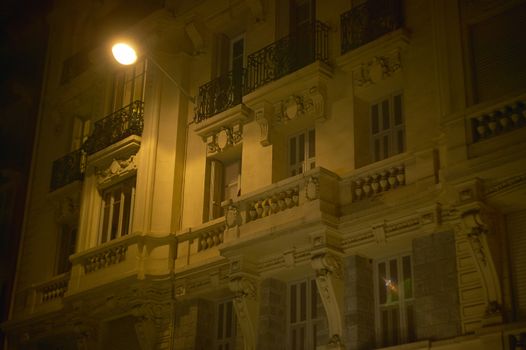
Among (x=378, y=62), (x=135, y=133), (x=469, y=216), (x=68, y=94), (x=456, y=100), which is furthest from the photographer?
(x=68, y=94)

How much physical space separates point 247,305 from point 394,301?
3293mm

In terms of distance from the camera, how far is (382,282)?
16844 millimetres

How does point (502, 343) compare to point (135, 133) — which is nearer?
point (502, 343)

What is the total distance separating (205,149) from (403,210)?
22.2 ft

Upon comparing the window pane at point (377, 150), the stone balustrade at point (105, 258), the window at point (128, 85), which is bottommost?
the stone balustrade at point (105, 258)

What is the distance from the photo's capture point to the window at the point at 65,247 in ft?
82.2

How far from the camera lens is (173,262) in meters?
20.7

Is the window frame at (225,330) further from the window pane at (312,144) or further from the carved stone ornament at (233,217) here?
the window pane at (312,144)

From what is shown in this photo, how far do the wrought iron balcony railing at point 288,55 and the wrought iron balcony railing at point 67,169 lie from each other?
6.59 m

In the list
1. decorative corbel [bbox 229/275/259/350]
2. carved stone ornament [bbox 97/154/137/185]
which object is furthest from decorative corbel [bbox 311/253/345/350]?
carved stone ornament [bbox 97/154/137/185]

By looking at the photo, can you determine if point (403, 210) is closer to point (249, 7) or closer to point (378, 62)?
point (378, 62)

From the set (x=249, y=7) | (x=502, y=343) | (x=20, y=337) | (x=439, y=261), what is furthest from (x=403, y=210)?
(x=20, y=337)

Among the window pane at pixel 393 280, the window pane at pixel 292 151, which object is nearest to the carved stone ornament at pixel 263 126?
the window pane at pixel 292 151

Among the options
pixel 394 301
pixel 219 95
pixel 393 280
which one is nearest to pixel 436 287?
pixel 394 301
